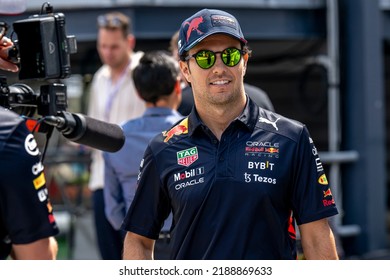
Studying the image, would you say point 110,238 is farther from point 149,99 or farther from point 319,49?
point 319,49

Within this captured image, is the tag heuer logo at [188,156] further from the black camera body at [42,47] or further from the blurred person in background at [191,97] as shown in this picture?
the blurred person in background at [191,97]

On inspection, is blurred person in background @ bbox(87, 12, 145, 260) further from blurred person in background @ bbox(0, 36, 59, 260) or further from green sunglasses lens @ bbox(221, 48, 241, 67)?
blurred person in background @ bbox(0, 36, 59, 260)

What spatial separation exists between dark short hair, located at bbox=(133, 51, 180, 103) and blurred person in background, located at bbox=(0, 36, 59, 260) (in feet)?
7.03

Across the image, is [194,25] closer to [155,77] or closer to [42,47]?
[42,47]

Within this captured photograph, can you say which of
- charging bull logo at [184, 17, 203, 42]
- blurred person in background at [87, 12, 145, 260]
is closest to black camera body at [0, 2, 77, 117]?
charging bull logo at [184, 17, 203, 42]

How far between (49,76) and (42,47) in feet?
0.37

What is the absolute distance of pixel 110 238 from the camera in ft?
18.1

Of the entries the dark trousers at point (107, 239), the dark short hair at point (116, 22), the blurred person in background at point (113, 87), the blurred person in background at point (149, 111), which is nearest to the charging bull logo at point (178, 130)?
the blurred person in background at point (149, 111)


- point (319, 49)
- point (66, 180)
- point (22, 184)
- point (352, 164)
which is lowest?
point (66, 180)

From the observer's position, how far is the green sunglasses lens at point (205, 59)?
328 centimetres

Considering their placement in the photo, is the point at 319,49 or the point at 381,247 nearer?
the point at 381,247

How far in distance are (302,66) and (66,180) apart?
3809 millimetres
